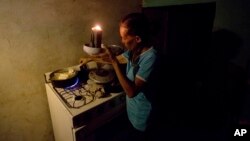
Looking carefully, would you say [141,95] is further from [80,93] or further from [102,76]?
[80,93]

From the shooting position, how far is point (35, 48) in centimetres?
215

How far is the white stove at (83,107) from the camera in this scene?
1.80m

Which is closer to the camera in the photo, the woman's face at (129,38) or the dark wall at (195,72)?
the woman's face at (129,38)

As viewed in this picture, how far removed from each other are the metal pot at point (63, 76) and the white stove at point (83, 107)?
8cm

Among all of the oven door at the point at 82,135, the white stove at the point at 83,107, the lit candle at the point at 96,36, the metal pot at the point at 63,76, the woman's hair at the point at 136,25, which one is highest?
the woman's hair at the point at 136,25

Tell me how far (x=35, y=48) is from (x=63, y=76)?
0.43 meters

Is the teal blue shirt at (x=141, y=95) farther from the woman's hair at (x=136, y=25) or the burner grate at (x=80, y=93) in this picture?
the burner grate at (x=80, y=93)

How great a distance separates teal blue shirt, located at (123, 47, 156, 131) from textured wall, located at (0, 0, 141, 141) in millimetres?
820

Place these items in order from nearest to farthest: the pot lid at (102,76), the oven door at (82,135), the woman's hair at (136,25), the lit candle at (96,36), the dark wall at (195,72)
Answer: the woman's hair at (136,25) → the oven door at (82,135) → the lit candle at (96,36) → the pot lid at (102,76) → the dark wall at (195,72)

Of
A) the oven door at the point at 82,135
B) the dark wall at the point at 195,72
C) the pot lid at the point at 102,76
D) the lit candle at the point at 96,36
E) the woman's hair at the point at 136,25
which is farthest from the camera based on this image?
the dark wall at the point at 195,72

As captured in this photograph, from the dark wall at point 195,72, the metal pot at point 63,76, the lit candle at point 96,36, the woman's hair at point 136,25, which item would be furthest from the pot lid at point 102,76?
the dark wall at point 195,72

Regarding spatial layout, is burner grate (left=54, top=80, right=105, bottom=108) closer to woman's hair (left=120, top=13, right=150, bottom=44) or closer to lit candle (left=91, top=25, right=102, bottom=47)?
lit candle (left=91, top=25, right=102, bottom=47)

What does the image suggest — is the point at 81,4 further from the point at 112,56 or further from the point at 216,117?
the point at 216,117

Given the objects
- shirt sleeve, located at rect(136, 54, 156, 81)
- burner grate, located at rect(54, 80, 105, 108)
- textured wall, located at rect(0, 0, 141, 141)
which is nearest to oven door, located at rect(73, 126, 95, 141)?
burner grate, located at rect(54, 80, 105, 108)
